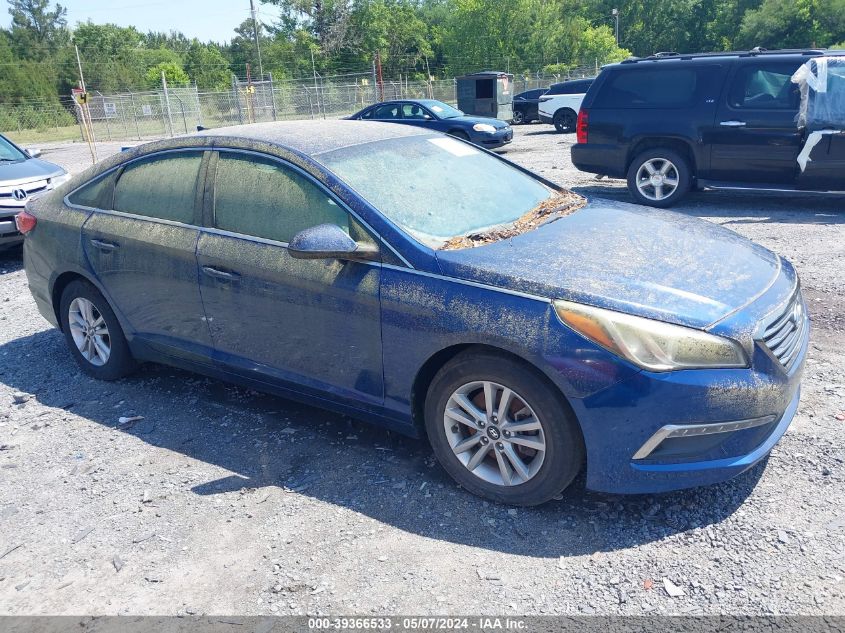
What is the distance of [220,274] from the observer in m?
3.96

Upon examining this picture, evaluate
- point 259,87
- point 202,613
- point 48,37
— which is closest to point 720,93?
point 202,613

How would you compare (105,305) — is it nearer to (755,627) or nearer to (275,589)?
(275,589)

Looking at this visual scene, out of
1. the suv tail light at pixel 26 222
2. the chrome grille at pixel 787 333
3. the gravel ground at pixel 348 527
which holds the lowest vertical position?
the gravel ground at pixel 348 527

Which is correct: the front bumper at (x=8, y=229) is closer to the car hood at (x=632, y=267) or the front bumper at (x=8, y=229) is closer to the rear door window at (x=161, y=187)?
the rear door window at (x=161, y=187)

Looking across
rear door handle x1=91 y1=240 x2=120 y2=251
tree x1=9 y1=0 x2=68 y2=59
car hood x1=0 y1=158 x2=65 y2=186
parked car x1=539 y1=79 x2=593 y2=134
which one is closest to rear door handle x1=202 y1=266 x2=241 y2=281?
rear door handle x1=91 y1=240 x2=120 y2=251

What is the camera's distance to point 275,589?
2.86 meters

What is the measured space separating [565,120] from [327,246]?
20280mm

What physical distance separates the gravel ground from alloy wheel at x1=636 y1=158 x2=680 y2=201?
5383 mm

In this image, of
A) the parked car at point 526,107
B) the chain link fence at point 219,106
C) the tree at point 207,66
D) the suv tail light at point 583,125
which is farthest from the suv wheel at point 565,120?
the tree at point 207,66

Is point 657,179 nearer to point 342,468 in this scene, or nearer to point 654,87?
point 654,87

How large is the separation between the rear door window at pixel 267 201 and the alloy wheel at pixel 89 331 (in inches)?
57.2

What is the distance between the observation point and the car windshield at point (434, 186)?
358 centimetres

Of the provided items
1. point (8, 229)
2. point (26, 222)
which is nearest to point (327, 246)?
A: point (26, 222)

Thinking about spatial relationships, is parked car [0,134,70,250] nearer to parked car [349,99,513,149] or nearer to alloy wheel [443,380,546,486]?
alloy wheel [443,380,546,486]
